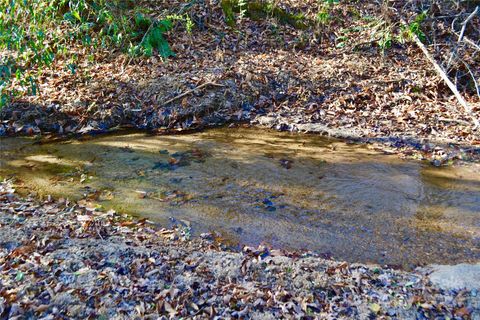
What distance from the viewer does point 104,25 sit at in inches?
366

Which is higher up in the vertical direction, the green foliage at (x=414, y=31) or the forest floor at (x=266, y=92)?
the green foliage at (x=414, y=31)

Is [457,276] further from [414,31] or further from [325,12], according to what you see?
[325,12]

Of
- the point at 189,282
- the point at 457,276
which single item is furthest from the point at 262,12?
the point at 189,282

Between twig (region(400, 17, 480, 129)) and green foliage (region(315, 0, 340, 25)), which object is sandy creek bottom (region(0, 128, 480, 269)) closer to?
twig (region(400, 17, 480, 129))

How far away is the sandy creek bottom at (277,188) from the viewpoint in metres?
4.71

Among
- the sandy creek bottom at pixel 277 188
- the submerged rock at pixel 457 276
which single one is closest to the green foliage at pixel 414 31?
the sandy creek bottom at pixel 277 188

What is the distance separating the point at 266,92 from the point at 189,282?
5379 millimetres

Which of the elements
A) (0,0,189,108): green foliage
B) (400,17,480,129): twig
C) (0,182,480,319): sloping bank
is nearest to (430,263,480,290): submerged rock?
(0,182,480,319): sloping bank

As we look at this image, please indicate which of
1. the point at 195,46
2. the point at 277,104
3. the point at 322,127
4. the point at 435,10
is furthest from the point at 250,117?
the point at 435,10

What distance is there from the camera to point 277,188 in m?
5.75

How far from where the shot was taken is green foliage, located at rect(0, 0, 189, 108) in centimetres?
665

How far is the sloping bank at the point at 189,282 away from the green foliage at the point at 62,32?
3.40 meters

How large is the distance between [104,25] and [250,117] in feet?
12.9

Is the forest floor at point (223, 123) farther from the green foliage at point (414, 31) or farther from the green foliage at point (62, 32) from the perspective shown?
the green foliage at point (62, 32)
